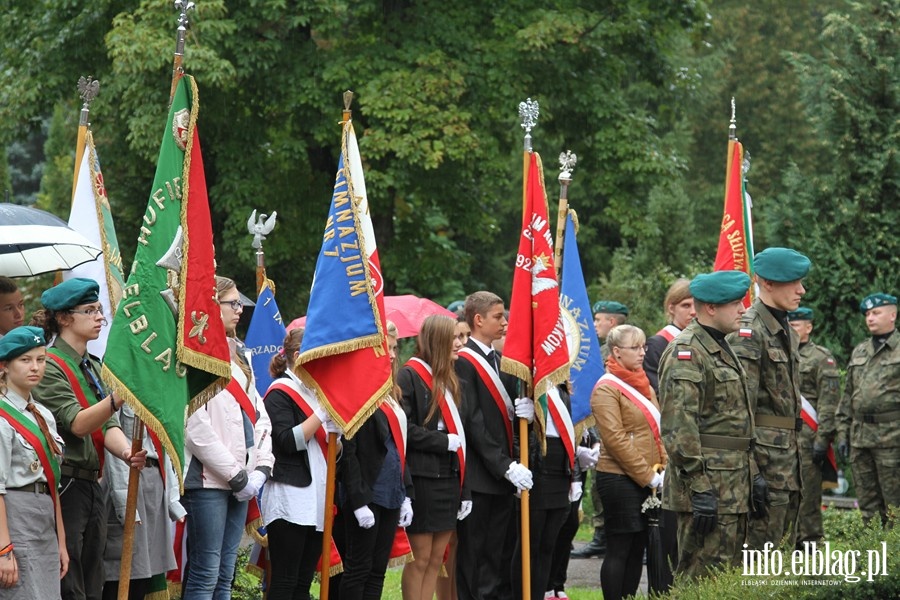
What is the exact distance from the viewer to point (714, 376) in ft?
23.9

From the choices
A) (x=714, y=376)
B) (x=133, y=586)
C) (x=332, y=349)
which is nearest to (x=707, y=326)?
(x=714, y=376)

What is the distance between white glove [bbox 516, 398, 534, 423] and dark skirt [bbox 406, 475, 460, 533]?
67cm

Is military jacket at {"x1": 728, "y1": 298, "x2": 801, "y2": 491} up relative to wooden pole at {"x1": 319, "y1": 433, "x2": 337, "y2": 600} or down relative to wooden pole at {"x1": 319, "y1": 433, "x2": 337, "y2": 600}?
up

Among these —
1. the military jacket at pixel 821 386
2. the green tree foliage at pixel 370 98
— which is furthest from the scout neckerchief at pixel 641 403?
the green tree foliage at pixel 370 98

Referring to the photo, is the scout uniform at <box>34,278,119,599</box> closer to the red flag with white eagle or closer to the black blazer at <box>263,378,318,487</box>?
the black blazer at <box>263,378,318,487</box>

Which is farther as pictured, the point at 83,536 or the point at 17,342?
the point at 83,536

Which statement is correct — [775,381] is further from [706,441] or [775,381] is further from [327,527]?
[327,527]

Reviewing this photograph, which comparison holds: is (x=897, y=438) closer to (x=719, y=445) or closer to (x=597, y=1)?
(x=719, y=445)

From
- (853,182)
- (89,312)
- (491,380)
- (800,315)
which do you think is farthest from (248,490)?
(853,182)

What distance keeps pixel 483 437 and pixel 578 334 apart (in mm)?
1623

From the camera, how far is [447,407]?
315 inches

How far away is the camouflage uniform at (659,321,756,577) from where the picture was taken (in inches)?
282

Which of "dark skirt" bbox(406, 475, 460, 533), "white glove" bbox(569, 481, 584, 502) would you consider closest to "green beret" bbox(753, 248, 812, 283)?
"white glove" bbox(569, 481, 584, 502)

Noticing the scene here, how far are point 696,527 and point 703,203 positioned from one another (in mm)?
26844
